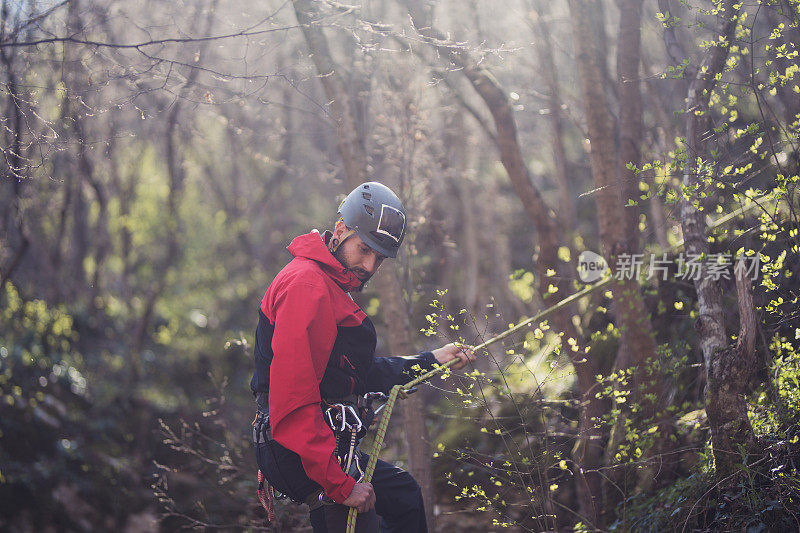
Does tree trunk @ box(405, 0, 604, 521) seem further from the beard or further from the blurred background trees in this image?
the beard

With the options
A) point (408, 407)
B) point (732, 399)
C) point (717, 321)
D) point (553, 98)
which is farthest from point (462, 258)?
point (732, 399)

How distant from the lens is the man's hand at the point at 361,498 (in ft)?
11.4

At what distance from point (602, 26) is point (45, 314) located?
1005 cm

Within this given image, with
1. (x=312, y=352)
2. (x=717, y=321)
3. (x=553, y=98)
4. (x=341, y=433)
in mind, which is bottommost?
(x=341, y=433)

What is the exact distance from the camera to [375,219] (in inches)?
156

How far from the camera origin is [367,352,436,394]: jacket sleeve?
14.0 ft

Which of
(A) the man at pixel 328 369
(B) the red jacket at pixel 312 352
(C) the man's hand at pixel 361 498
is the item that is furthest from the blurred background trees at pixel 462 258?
(C) the man's hand at pixel 361 498

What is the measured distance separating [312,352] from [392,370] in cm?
87

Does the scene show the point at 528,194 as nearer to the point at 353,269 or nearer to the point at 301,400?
the point at 353,269

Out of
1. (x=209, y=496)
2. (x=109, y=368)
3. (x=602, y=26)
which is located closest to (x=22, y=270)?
(x=109, y=368)

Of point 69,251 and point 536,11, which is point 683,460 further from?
point 69,251

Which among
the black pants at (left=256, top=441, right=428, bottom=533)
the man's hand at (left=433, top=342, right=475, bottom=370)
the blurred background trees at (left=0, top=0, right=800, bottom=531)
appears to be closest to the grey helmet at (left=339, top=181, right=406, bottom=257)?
the blurred background trees at (left=0, top=0, right=800, bottom=531)

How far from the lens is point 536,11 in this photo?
7.90 meters

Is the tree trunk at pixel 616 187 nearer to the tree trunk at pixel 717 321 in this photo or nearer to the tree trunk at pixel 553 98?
the tree trunk at pixel 717 321
